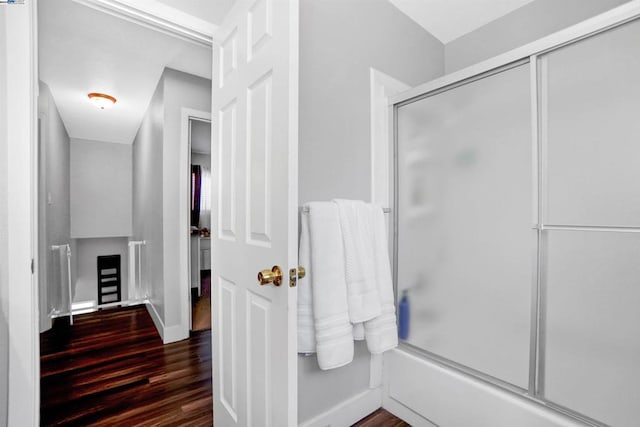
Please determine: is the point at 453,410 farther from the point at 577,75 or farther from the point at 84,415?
the point at 84,415

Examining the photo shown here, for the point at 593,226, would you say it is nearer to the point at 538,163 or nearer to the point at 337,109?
the point at 538,163

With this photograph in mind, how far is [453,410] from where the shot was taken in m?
1.43

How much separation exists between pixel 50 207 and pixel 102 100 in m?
1.24

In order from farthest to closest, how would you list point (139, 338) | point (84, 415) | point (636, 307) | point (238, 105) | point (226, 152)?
point (139, 338) → point (84, 415) → point (226, 152) → point (238, 105) → point (636, 307)

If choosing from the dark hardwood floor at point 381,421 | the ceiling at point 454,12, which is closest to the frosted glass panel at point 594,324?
the dark hardwood floor at point 381,421

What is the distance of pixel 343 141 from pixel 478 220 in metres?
0.77

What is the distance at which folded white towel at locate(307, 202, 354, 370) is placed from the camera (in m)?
1.18

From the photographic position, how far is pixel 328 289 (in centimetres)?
121

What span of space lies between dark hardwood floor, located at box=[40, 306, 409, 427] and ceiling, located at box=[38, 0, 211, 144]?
2.37m

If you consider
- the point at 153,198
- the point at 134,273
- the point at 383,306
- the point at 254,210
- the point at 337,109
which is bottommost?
the point at 134,273

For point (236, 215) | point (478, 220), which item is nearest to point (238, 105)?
point (236, 215)

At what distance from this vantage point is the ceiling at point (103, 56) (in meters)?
1.98

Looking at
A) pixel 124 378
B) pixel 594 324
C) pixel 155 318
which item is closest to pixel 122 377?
pixel 124 378

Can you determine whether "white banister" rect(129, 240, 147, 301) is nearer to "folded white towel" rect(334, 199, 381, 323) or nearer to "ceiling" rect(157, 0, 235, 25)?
"ceiling" rect(157, 0, 235, 25)
